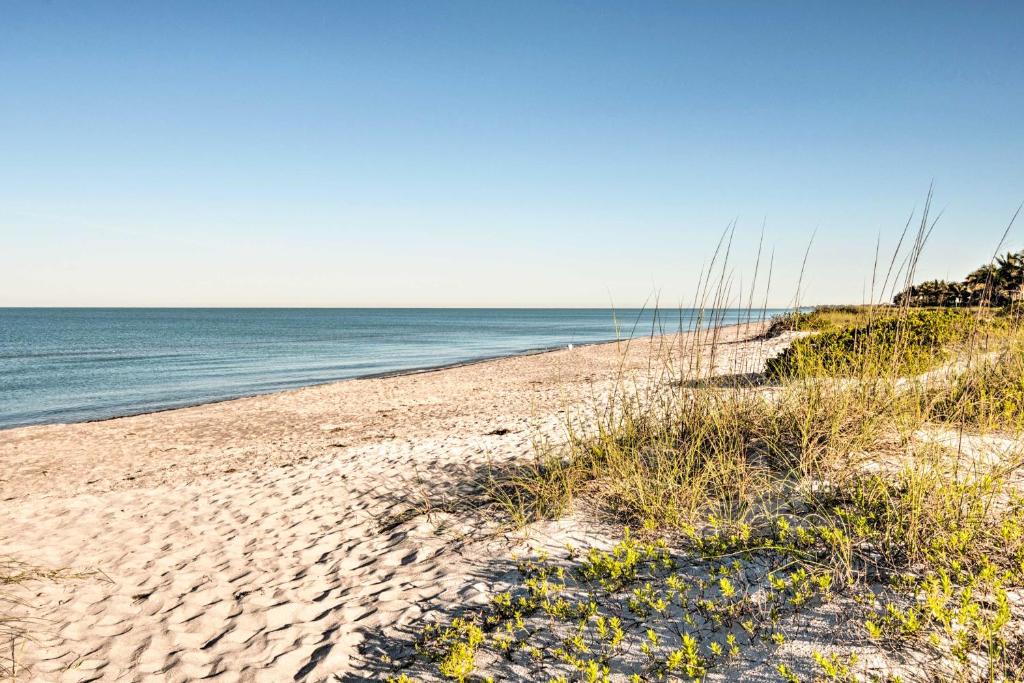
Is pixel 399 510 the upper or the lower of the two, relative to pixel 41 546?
upper

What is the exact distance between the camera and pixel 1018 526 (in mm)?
3383

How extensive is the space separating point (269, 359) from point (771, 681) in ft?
111

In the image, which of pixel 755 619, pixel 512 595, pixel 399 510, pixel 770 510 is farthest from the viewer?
pixel 399 510

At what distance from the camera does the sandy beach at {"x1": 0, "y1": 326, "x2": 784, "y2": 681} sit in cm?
376

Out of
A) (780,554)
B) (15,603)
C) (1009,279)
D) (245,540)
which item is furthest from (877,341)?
(15,603)

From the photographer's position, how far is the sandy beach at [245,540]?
3.76 metres

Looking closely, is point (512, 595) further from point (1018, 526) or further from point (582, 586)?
point (1018, 526)

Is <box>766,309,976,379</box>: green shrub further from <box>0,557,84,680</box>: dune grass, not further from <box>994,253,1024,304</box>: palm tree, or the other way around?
<box>0,557,84,680</box>: dune grass

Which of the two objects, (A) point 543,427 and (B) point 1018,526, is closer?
(B) point 1018,526

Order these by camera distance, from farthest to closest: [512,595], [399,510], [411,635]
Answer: [399,510], [512,595], [411,635]

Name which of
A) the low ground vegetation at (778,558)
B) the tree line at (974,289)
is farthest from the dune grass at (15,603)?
the tree line at (974,289)

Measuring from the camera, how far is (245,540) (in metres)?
5.65

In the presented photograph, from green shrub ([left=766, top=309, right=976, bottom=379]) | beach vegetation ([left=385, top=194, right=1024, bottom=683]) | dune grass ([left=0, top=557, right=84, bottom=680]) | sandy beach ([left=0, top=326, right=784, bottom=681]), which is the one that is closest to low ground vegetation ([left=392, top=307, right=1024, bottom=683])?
beach vegetation ([left=385, top=194, right=1024, bottom=683])

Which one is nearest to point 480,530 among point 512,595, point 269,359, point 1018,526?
point 512,595
